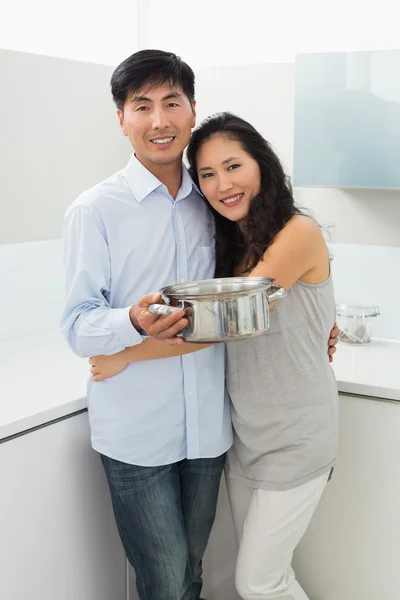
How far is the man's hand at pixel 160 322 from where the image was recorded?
56.7 inches

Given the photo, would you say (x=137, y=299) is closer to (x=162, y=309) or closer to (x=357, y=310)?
(x=162, y=309)

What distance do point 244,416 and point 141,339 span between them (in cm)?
38

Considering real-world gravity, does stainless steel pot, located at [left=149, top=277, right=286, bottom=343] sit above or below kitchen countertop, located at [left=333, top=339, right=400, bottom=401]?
above

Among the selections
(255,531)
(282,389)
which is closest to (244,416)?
(282,389)

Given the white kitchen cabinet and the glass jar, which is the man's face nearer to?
the white kitchen cabinet

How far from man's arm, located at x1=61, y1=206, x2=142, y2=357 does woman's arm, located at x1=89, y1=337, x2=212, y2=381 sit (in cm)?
5

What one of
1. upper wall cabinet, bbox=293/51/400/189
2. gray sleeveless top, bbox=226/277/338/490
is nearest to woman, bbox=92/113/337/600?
gray sleeveless top, bbox=226/277/338/490

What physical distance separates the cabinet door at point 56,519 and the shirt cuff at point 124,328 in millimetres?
409

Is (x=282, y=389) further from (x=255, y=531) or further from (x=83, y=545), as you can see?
(x=83, y=545)

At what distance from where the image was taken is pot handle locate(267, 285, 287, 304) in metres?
1.54

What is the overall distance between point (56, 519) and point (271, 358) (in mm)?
686

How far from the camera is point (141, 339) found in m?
1.64

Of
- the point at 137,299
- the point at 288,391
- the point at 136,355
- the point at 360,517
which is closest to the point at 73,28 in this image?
the point at 137,299

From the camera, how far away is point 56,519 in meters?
1.95
